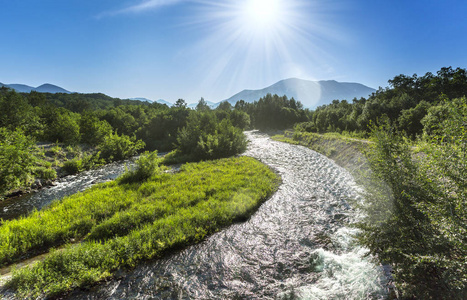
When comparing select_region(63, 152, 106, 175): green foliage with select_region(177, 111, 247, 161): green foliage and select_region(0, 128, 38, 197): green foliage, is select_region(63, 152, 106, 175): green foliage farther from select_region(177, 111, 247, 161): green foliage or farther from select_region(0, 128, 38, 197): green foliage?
select_region(177, 111, 247, 161): green foliage

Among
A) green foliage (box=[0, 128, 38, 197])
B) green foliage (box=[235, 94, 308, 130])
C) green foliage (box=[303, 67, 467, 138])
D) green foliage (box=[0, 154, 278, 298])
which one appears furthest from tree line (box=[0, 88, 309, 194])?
green foliage (box=[235, 94, 308, 130])

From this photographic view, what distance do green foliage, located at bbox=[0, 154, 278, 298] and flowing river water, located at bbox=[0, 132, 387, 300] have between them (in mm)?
766

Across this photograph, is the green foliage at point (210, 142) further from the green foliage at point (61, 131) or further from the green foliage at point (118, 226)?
the green foliage at point (61, 131)

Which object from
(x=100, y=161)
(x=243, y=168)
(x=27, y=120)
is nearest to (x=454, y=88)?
(x=243, y=168)

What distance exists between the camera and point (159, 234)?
10.2 metres

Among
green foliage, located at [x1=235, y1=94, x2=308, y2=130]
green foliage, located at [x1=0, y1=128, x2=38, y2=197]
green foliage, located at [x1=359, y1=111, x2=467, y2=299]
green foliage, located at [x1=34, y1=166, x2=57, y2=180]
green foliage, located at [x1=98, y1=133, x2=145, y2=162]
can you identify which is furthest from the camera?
green foliage, located at [x1=235, y1=94, x2=308, y2=130]

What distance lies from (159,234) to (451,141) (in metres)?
13.8

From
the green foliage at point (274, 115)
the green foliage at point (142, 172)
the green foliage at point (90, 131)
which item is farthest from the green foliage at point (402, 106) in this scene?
the green foliage at point (90, 131)

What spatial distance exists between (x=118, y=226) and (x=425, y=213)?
579 inches

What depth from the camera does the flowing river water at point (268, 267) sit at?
7125 mm

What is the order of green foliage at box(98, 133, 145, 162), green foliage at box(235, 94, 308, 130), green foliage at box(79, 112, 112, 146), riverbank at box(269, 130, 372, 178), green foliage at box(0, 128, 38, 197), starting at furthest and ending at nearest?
1. green foliage at box(235, 94, 308, 130)
2. green foliage at box(79, 112, 112, 146)
3. green foliage at box(98, 133, 145, 162)
4. riverbank at box(269, 130, 372, 178)
5. green foliage at box(0, 128, 38, 197)

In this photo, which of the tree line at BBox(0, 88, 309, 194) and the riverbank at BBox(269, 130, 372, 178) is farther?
the riverbank at BBox(269, 130, 372, 178)

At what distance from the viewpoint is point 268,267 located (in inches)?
336

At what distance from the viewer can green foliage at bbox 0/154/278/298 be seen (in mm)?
7556
